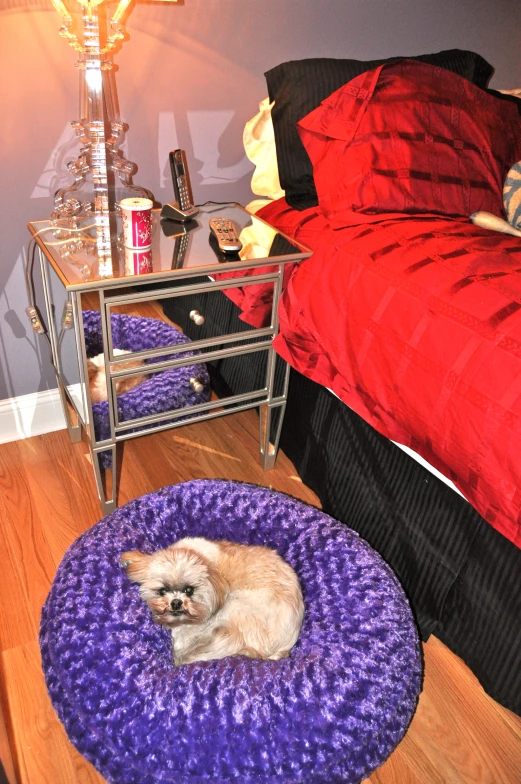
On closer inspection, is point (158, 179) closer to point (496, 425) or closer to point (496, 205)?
point (496, 205)

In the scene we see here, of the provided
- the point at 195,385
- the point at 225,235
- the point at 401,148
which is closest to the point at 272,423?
the point at 195,385

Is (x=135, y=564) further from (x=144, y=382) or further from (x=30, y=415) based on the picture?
(x=30, y=415)

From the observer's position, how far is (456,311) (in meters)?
1.16

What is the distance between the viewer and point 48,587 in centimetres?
138

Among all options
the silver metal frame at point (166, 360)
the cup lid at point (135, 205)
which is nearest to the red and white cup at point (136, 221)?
the cup lid at point (135, 205)

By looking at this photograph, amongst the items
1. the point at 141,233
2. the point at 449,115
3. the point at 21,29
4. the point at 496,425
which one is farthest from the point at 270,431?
the point at 21,29

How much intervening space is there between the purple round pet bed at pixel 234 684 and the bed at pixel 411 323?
203 millimetres

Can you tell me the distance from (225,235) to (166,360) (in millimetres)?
340

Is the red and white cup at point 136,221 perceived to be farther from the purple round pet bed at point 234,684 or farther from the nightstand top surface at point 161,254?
the purple round pet bed at point 234,684

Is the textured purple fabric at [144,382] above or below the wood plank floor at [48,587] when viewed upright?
above

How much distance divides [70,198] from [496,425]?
113 cm

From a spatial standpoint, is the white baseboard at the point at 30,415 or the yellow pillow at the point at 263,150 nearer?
the yellow pillow at the point at 263,150

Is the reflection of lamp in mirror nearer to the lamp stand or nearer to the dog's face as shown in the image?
the lamp stand

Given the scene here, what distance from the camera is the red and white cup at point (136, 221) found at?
132 cm
